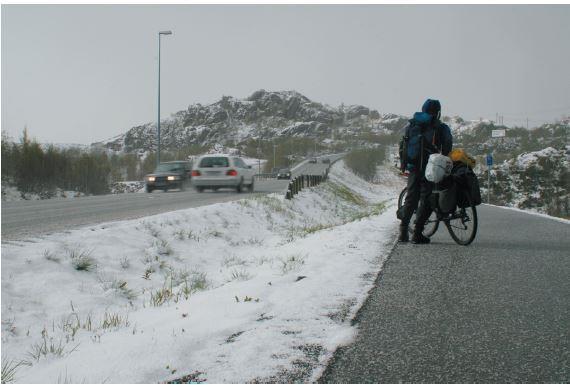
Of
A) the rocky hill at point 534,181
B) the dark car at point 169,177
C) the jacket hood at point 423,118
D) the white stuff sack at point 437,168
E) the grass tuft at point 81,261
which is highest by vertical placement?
the jacket hood at point 423,118

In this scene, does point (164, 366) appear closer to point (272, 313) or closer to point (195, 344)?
point (195, 344)

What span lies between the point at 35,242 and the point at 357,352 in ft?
20.7

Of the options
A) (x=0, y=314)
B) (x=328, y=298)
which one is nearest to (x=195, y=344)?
(x=328, y=298)

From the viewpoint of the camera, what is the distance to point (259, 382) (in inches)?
84.9

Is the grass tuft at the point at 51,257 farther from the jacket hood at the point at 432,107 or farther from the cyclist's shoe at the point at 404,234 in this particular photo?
the jacket hood at the point at 432,107

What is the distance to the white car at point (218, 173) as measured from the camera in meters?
20.0

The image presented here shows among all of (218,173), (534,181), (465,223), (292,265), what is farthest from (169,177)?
(534,181)

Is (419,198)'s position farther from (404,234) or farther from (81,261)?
(81,261)

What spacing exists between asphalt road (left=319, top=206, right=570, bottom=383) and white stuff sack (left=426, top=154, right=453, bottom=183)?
953mm

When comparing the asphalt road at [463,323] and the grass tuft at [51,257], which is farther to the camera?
the grass tuft at [51,257]

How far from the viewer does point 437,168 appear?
232 inches

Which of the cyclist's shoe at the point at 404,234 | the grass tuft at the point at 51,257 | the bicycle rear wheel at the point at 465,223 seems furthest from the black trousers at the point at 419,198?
the grass tuft at the point at 51,257

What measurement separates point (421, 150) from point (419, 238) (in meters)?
1.18

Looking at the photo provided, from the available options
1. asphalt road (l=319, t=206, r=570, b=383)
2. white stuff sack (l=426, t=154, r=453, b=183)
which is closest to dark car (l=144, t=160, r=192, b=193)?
white stuff sack (l=426, t=154, r=453, b=183)
